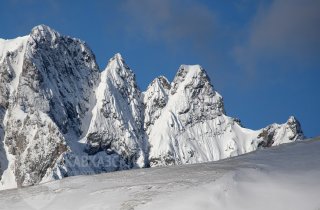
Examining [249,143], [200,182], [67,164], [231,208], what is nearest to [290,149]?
[200,182]

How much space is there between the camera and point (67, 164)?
504 feet

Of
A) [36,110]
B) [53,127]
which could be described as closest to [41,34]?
[36,110]

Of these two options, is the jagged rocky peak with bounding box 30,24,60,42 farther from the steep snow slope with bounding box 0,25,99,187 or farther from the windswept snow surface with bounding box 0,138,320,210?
the windswept snow surface with bounding box 0,138,320,210

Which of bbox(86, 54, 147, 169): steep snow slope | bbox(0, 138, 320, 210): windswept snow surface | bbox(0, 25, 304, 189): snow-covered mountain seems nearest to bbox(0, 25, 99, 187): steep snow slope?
bbox(0, 25, 304, 189): snow-covered mountain

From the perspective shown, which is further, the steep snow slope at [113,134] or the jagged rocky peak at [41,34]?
the jagged rocky peak at [41,34]

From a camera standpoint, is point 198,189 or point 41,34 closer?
point 198,189

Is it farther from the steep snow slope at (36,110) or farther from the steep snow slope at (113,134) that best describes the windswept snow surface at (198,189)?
the steep snow slope at (113,134)

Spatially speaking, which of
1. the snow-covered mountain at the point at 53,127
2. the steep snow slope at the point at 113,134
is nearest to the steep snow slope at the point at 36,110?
Answer: the snow-covered mountain at the point at 53,127

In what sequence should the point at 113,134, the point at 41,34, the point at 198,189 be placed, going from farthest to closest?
the point at 41,34 → the point at 113,134 → the point at 198,189

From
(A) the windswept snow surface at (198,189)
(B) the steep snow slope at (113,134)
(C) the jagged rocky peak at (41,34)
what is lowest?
(A) the windswept snow surface at (198,189)

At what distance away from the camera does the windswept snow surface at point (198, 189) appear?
11648mm

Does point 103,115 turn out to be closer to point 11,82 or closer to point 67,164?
point 11,82

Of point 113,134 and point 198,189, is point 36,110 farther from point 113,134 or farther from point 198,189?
point 198,189

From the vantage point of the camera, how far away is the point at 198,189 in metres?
12.3
